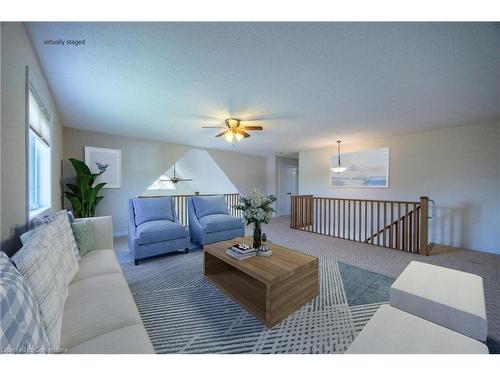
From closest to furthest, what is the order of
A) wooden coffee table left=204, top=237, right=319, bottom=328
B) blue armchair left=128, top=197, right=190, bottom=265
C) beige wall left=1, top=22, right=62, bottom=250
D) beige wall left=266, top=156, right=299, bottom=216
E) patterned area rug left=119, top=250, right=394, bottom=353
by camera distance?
beige wall left=1, top=22, right=62, bottom=250 < patterned area rug left=119, top=250, right=394, bottom=353 < wooden coffee table left=204, top=237, right=319, bottom=328 < blue armchair left=128, top=197, right=190, bottom=265 < beige wall left=266, top=156, right=299, bottom=216

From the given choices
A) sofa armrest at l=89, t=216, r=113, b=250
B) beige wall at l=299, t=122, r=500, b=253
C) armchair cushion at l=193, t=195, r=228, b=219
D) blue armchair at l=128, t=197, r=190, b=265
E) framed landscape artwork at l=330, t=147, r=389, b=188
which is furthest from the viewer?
framed landscape artwork at l=330, t=147, r=389, b=188

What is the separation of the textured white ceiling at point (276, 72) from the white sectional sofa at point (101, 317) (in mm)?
1755

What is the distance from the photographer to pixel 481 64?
1749 millimetres

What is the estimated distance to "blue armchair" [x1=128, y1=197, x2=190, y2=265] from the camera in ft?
8.88

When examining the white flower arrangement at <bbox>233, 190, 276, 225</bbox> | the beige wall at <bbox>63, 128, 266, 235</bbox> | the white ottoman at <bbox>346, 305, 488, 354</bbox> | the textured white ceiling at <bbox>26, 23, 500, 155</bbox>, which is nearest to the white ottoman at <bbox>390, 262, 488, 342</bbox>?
the white ottoman at <bbox>346, 305, 488, 354</bbox>

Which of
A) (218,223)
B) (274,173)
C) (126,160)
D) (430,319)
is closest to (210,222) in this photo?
(218,223)

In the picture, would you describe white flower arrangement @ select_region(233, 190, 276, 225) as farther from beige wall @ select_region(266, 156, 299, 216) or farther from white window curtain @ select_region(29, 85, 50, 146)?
beige wall @ select_region(266, 156, 299, 216)

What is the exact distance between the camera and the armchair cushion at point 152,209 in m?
3.05

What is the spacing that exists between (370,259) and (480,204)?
7.99ft

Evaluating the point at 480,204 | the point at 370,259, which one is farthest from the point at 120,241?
the point at 480,204

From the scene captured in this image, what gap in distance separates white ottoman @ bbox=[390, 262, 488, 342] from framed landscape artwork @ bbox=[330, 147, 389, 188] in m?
3.56

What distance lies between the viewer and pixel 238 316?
1622mm

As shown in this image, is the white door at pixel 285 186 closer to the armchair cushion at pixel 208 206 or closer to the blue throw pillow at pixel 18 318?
the armchair cushion at pixel 208 206
